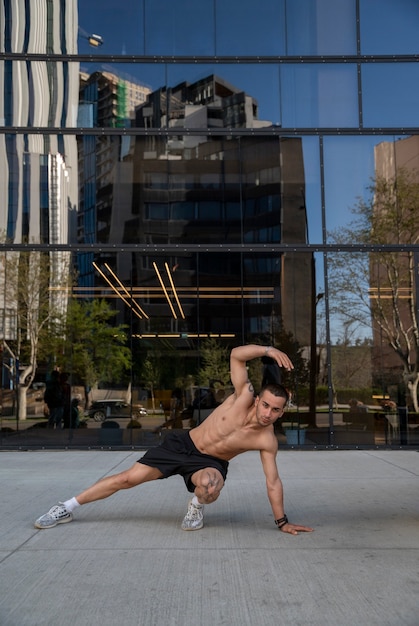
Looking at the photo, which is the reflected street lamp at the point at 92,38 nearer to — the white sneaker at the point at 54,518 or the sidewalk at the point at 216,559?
the sidewalk at the point at 216,559

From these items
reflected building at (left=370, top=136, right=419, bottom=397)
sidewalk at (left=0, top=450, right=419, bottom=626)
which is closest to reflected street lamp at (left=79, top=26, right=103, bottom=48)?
reflected building at (left=370, top=136, right=419, bottom=397)

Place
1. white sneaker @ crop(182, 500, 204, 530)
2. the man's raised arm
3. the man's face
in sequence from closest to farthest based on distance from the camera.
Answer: the man's raised arm, the man's face, white sneaker @ crop(182, 500, 204, 530)

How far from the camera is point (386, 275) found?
490 inches

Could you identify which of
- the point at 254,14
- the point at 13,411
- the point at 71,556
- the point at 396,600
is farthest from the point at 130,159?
the point at 396,600

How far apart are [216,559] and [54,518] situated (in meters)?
1.64

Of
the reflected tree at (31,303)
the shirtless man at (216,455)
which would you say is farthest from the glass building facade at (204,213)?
the shirtless man at (216,455)

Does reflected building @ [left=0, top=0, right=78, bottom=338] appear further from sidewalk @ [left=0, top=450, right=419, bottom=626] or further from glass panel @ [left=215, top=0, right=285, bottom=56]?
sidewalk @ [left=0, top=450, right=419, bottom=626]

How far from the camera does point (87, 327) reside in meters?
12.3

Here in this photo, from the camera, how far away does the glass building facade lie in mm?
12148

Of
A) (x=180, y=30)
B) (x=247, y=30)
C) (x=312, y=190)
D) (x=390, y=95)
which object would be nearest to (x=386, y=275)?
(x=312, y=190)

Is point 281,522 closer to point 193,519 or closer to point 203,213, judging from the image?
point 193,519

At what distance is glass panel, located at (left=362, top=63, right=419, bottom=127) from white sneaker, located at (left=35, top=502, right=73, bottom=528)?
9875 millimetres

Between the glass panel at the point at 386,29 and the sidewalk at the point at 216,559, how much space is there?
9.01 metres

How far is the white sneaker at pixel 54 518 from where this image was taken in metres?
5.48
